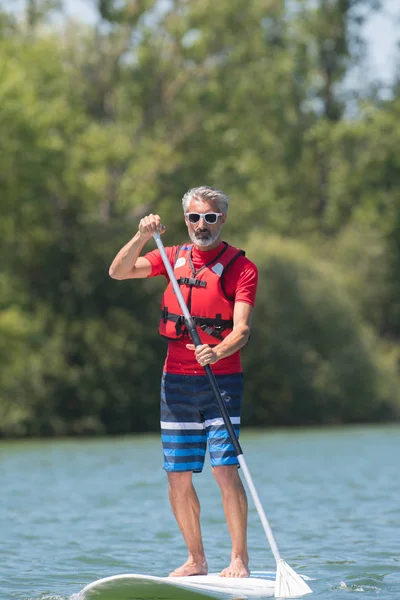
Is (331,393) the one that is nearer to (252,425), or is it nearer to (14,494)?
(252,425)

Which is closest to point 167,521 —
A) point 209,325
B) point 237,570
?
point 237,570

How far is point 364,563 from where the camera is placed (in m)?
9.57

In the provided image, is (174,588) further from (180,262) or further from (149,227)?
(149,227)

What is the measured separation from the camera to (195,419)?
7965 millimetres

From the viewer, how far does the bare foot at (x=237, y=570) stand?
26.1 ft

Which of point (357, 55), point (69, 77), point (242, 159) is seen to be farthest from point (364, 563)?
point (357, 55)

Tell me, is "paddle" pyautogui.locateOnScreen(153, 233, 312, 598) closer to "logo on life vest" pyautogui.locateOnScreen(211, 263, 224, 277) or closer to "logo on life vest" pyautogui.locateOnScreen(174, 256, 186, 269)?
"logo on life vest" pyautogui.locateOnScreen(174, 256, 186, 269)

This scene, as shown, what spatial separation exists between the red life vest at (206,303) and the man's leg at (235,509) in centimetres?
77

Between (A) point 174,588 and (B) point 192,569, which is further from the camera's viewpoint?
(B) point 192,569

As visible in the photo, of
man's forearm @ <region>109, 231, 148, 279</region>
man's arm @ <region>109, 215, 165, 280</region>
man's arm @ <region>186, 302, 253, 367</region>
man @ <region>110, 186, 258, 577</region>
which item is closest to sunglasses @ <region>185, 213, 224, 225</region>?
man @ <region>110, 186, 258, 577</region>

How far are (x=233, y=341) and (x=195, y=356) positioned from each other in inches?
10.4

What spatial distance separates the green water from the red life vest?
1680 millimetres

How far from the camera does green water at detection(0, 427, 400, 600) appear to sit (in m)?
9.19

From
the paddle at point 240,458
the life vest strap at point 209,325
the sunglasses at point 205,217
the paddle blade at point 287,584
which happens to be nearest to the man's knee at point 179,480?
the paddle at point 240,458
